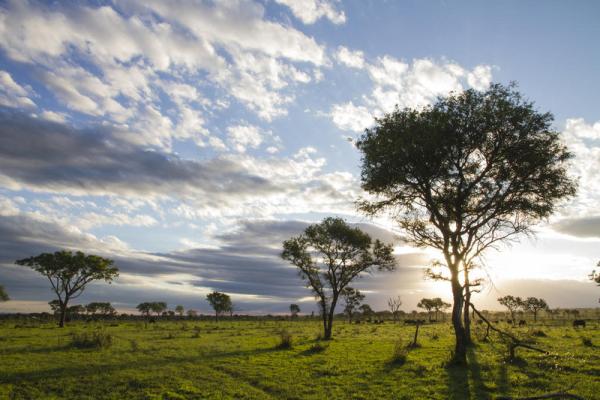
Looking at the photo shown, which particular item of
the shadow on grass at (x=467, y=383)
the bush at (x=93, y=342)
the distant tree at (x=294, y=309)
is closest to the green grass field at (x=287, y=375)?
the shadow on grass at (x=467, y=383)

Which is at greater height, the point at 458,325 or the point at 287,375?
the point at 458,325

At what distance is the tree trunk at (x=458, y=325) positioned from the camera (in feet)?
74.9

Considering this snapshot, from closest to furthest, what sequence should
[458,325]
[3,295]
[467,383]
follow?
1. [467,383]
2. [458,325]
3. [3,295]

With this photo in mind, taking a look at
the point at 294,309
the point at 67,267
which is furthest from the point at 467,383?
the point at 294,309

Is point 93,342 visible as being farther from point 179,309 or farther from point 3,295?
point 179,309

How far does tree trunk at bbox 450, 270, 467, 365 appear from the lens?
22844 millimetres

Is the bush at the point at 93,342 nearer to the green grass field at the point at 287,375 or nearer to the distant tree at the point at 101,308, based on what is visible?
the green grass field at the point at 287,375

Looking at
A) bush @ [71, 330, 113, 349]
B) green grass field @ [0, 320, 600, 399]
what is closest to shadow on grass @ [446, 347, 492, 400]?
green grass field @ [0, 320, 600, 399]

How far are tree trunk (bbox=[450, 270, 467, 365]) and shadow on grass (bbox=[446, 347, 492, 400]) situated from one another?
606 mm

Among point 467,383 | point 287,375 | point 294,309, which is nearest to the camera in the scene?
point 467,383

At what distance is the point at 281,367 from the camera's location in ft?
77.6

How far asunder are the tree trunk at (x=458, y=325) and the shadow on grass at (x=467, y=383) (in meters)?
0.61

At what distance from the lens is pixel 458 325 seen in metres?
23.5

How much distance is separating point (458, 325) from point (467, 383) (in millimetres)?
5989
